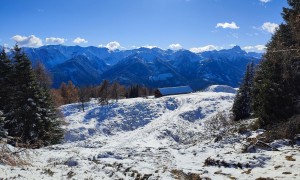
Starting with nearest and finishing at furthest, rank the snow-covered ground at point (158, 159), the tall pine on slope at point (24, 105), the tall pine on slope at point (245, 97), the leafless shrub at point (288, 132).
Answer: the snow-covered ground at point (158, 159), the leafless shrub at point (288, 132), the tall pine on slope at point (24, 105), the tall pine on slope at point (245, 97)

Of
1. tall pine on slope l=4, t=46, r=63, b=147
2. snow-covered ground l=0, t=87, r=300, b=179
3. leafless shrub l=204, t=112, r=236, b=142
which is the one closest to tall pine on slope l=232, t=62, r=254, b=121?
leafless shrub l=204, t=112, r=236, b=142

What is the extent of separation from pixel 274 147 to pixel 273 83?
10867mm

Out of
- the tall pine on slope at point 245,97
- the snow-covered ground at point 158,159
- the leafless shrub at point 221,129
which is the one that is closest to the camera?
the snow-covered ground at point 158,159

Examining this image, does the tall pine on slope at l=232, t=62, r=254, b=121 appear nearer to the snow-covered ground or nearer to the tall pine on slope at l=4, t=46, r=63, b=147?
the snow-covered ground

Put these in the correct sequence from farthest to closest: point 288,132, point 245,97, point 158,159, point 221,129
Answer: point 245,97, point 221,129, point 158,159, point 288,132

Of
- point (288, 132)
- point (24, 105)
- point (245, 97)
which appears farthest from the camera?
point (245, 97)

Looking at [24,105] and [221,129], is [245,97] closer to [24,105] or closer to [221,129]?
[221,129]

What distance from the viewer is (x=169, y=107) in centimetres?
7381

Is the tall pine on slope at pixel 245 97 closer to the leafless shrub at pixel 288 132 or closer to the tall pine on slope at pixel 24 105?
the leafless shrub at pixel 288 132

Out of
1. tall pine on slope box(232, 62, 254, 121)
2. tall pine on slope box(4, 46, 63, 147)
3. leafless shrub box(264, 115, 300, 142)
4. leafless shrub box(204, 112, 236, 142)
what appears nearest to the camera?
leafless shrub box(264, 115, 300, 142)

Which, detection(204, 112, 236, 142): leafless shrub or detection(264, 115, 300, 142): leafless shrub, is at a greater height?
detection(264, 115, 300, 142): leafless shrub

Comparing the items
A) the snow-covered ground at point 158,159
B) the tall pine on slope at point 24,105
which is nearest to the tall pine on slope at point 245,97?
the snow-covered ground at point 158,159

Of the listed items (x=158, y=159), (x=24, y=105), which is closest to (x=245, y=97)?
(x=158, y=159)

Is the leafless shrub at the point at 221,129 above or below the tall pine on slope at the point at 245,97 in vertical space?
below
